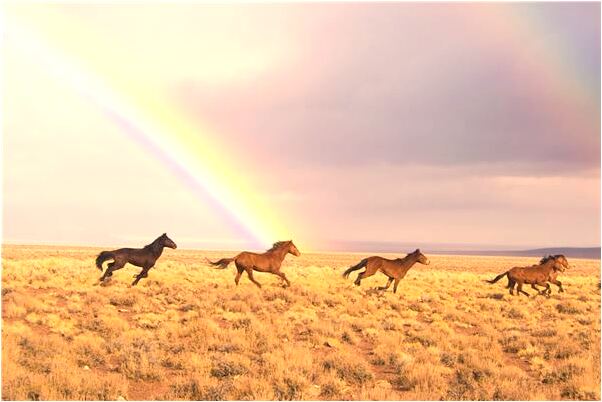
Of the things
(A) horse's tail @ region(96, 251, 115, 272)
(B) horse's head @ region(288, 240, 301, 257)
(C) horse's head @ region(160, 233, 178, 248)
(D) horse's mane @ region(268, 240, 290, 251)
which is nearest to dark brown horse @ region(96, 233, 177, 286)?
(A) horse's tail @ region(96, 251, 115, 272)

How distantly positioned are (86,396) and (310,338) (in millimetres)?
6990

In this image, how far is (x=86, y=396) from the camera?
1031 cm

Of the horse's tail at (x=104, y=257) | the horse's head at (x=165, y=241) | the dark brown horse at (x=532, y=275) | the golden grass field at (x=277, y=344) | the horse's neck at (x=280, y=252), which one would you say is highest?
the horse's head at (x=165, y=241)

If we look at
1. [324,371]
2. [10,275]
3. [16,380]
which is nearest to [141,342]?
[16,380]

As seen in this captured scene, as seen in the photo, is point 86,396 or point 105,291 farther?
point 105,291

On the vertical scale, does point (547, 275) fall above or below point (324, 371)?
above

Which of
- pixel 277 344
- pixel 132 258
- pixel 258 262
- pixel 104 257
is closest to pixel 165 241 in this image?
pixel 132 258

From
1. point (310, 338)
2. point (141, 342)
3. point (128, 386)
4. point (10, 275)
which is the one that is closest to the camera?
point (128, 386)

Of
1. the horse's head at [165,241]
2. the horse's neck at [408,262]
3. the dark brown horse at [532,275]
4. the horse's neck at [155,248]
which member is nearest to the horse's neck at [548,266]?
the dark brown horse at [532,275]

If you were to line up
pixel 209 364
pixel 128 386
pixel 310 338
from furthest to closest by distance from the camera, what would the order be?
1. pixel 310 338
2. pixel 209 364
3. pixel 128 386

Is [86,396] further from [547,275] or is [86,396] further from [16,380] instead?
[547,275]

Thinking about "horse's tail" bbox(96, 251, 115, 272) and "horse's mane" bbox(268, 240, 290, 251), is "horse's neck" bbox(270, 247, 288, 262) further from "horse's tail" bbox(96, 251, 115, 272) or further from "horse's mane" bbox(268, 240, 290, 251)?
"horse's tail" bbox(96, 251, 115, 272)

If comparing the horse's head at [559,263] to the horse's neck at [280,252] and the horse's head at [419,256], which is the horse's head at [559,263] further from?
the horse's neck at [280,252]

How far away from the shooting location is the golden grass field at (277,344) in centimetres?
1140
